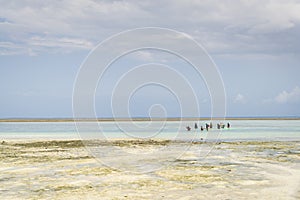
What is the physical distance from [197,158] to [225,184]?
8.95m

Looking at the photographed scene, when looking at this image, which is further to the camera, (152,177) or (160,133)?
(160,133)

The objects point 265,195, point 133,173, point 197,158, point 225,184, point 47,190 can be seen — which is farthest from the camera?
point 197,158

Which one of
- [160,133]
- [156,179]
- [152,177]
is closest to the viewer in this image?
[156,179]

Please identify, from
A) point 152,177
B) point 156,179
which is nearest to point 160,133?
point 152,177

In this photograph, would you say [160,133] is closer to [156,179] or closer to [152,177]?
[152,177]

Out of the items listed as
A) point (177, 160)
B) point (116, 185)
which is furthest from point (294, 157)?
point (116, 185)

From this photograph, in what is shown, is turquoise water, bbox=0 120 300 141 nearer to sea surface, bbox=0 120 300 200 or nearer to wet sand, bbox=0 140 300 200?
sea surface, bbox=0 120 300 200

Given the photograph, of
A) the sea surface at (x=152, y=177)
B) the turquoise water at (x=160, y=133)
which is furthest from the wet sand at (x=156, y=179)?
the turquoise water at (x=160, y=133)

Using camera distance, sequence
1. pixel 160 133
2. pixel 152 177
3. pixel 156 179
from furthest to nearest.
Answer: pixel 160 133 < pixel 152 177 < pixel 156 179

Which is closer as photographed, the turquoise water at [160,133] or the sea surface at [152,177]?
the sea surface at [152,177]

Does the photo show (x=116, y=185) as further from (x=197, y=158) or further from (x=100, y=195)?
(x=197, y=158)

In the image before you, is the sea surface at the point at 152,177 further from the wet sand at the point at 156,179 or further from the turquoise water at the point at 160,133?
the turquoise water at the point at 160,133

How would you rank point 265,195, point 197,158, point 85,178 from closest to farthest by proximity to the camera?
point 265,195
point 85,178
point 197,158

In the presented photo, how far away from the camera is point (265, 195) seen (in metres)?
12.6
